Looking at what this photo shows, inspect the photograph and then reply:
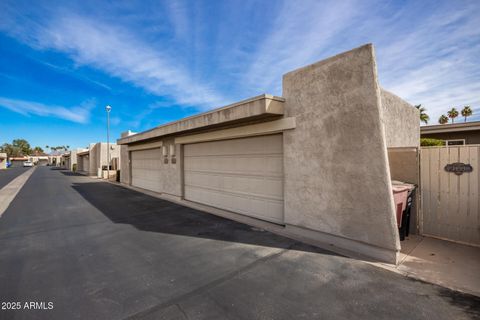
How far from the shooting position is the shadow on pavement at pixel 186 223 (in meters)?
5.19

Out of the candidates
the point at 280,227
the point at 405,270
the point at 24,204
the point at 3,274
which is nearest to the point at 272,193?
the point at 280,227

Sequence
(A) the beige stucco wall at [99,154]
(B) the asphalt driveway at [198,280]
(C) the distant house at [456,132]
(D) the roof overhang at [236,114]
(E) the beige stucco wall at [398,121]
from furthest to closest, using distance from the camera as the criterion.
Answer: (A) the beige stucco wall at [99,154], (C) the distant house at [456,132], (E) the beige stucco wall at [398,121], (D) the roof overhang at [236,114], (B) the asphalt driveway at [198,280]

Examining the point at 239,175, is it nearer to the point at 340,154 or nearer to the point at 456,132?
the point at 340,154

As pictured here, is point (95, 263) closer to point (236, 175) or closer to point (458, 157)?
point (236, 175)

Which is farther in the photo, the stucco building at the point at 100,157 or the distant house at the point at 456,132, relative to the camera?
the stucco building at the point at 100,157

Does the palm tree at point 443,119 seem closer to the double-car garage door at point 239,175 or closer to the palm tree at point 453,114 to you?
the palm tree at point 453,114

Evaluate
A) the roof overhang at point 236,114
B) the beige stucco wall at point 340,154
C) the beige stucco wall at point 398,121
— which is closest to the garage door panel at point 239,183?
the beige stucco wall at point 340,154

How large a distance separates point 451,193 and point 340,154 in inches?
106

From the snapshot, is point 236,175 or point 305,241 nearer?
point 305,241

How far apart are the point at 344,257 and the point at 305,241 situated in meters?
0.93

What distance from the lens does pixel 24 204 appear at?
9711 millimetres

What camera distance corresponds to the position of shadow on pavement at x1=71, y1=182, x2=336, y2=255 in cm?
519

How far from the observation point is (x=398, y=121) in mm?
6453

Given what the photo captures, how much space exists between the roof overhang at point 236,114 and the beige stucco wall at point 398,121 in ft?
8.35
